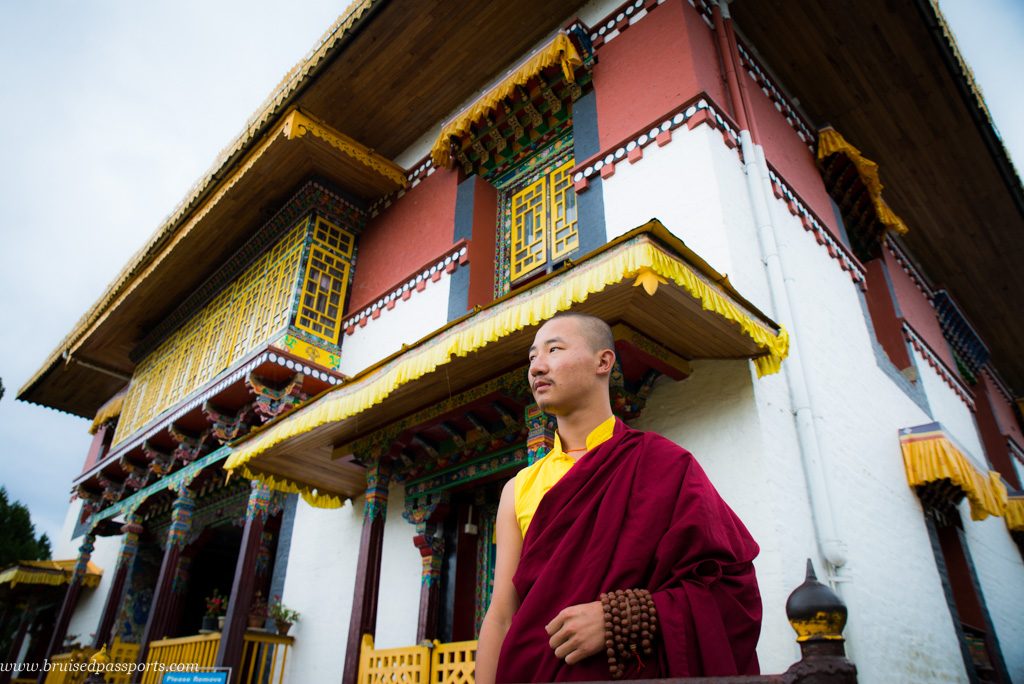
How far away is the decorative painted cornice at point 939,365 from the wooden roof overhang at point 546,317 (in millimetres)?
4810

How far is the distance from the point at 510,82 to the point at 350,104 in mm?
2519

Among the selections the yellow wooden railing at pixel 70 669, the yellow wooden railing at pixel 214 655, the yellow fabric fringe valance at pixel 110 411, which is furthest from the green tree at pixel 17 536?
the yellow wooden railing at pixel 214 655

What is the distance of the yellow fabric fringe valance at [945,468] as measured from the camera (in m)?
5.38

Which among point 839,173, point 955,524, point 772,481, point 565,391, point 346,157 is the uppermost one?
point 346,157

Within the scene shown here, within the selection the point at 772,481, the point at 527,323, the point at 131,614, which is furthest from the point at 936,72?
the point at 131,614

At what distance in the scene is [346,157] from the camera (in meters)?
7.79

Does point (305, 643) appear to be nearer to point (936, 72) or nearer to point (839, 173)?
point (839, 173)

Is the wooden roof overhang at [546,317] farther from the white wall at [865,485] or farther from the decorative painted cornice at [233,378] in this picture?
the decorative painted cornice at [233,378]

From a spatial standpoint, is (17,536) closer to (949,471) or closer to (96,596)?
(96,596)

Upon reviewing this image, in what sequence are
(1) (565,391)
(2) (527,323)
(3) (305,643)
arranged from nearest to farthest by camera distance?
(1) (565,391), (2) (527,323), (3) (305,643)

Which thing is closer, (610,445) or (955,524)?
(610,445)

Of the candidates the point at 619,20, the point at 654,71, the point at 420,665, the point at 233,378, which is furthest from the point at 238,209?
the point at 420,665

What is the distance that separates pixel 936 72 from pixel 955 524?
4746 millimetres

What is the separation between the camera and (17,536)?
16594 millimetres
